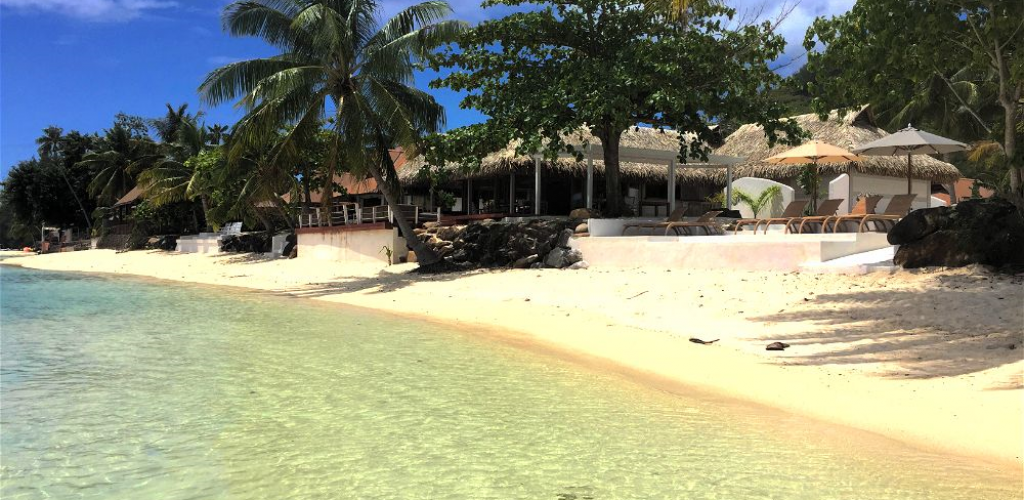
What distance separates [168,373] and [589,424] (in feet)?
14.1

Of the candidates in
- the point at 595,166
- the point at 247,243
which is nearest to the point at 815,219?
the point at 595,166

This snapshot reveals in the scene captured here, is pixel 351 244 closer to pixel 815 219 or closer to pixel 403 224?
pixel 403 224

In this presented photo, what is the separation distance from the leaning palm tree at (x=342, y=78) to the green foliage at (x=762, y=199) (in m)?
9.94

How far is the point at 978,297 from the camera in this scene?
6859mm

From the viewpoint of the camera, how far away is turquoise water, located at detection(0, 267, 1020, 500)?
3379mm

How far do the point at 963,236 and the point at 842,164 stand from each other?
11.5 meters

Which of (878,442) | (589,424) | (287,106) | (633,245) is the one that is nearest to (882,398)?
(878,442)

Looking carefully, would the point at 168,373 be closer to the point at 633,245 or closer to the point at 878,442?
the point at 878,442

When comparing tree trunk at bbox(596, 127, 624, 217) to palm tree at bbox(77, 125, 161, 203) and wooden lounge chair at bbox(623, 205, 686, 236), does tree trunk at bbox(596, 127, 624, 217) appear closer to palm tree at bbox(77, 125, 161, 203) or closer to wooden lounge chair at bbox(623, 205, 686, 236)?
wooden lounge chair at bbox(623, 205, 686, 236)

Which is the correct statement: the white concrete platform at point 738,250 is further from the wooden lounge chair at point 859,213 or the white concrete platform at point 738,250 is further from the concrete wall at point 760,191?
the concrete wall at point 760,191

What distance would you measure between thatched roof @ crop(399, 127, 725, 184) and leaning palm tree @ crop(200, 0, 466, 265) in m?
1.42

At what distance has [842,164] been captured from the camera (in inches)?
735

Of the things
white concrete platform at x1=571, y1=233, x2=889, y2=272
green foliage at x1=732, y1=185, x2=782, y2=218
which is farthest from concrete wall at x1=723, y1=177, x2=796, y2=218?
white concrete platform at x1=571, y1=233, x2=889, y2=272

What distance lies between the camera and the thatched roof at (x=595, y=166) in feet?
57.2
